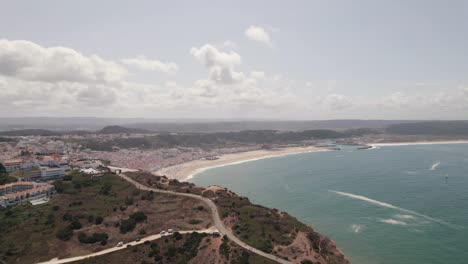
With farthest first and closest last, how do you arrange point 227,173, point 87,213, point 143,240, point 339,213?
point 227,173 → point 339,213 → point 87,213 → point 143,240

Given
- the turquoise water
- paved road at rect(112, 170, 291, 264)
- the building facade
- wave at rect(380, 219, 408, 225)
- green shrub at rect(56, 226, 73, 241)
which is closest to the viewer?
paved road at rect(112, 170, 291, 264)

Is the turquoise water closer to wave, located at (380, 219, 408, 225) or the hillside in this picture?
wave, located at (380, 219, 408, 225)

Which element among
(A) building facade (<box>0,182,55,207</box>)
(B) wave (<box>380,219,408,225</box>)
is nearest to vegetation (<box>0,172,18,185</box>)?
(A) building facade (<box>0,182,55,207</box>)

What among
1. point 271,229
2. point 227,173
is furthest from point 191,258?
point 227,173

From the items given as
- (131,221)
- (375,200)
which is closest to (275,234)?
(131,221)

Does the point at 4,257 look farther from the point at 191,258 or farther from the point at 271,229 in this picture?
the point at 271,229

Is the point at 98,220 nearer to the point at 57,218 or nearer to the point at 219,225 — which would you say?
the point at 57,218
